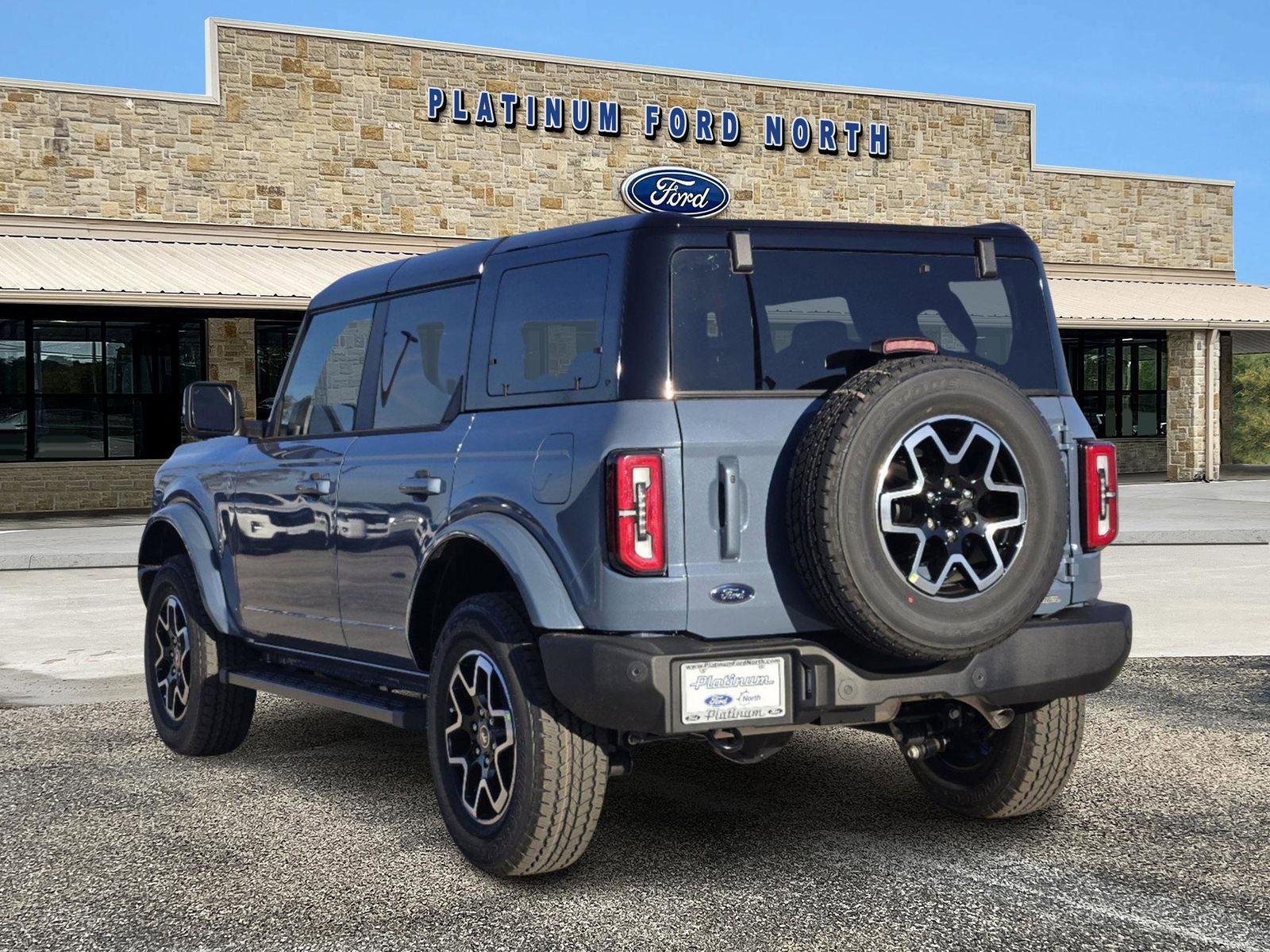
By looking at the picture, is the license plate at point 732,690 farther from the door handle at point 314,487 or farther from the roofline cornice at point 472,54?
the roofline cornice at point 472,54

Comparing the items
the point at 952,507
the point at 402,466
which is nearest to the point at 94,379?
the point at 402,466

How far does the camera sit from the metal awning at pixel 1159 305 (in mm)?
28172

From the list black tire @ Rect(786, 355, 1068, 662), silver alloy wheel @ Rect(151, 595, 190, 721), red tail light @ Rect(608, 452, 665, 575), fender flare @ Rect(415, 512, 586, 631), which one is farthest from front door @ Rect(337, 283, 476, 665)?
silver alloy wheel @ Rect(151, 595, 190, 721)

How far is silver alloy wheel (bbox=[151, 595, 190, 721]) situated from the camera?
7.35 meters

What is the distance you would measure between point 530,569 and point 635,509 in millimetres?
455

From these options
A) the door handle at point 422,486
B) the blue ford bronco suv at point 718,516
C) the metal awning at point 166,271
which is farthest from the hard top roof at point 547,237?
the metal awning at point 166,271

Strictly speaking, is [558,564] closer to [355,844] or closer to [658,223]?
[658,223]

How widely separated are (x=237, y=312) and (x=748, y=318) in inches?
824

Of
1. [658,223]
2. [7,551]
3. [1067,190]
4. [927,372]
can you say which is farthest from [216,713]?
[1067,190]

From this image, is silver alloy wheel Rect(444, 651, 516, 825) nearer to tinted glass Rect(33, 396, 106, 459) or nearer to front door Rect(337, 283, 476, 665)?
front door Rect(337, 283, 476, 665)

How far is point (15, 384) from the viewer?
988 inches

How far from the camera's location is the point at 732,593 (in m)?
4.69

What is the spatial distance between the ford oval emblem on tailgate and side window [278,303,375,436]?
2.18 m

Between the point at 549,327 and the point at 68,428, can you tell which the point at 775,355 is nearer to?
the point at 549,327
